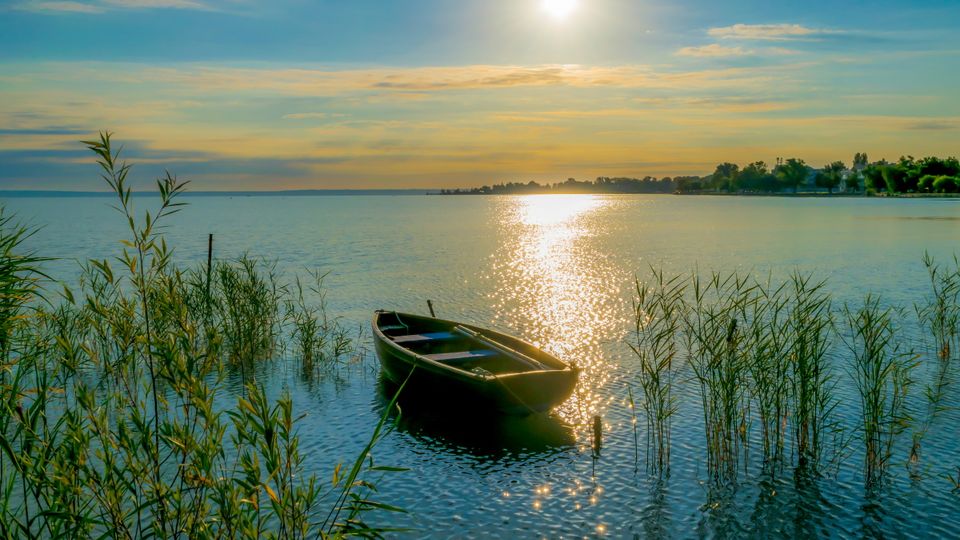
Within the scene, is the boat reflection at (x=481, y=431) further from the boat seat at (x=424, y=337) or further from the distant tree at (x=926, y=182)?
the distant tree at (x=926, y=182)

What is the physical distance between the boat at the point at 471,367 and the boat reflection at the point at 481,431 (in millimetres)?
435

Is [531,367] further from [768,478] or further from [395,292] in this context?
[395,292]

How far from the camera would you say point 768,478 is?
41.5 feet

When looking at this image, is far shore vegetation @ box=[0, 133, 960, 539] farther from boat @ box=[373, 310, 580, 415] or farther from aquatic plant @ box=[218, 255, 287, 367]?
boat @ box=[373, 310, 580, 415]

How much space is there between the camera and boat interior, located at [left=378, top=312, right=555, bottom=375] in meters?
17.4

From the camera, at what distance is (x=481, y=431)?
15.7m

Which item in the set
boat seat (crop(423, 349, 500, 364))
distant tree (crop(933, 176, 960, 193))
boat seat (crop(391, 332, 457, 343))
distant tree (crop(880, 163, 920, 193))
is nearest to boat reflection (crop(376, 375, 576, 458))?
boat seat (crop(423, 349, 500, 364))

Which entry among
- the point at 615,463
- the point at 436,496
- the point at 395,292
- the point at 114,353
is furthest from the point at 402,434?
the point at 395,292

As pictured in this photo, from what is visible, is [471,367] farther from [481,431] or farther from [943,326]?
[943,326]

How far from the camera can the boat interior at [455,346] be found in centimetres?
1739

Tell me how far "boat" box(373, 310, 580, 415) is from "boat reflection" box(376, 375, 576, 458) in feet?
1.43

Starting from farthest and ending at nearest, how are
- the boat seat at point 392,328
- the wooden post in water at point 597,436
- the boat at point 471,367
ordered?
the boat seat at point 392,328
the boat at point 471,367
the wooden post in water at point 597,436

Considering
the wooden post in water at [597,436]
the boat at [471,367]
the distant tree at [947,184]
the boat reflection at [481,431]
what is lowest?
the boat reflection at [481,431]

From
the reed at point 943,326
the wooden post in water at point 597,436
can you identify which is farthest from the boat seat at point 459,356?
the reed at point 943,326
